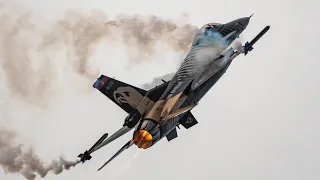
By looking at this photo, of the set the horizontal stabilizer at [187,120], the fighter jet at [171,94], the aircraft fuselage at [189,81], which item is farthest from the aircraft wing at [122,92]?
the horizontal stabilizer at [187,120]

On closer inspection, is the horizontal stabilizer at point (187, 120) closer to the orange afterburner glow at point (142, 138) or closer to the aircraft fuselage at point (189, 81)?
the aircraft fuselage at point (189, 81)

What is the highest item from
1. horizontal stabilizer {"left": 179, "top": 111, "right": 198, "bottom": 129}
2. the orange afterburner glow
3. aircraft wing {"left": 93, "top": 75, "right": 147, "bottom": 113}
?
aircraft wing {"left": 93, "top": 75, "right": 147, "bottom": 113}

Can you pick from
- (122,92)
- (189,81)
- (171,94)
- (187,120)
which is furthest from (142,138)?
(189,81)

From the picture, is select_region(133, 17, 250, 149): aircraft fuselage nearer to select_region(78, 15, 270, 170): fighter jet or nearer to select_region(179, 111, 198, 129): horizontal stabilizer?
select_region(78, 15, 270, 170): fighter jet

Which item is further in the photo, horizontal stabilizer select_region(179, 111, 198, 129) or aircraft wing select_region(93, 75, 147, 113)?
horizontal stabilizer select_region(179, 111, 198, 129)

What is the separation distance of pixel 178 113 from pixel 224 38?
13.0 metres

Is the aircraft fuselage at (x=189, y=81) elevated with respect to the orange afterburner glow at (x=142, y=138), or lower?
elevated

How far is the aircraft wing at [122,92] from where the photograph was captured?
204 ft

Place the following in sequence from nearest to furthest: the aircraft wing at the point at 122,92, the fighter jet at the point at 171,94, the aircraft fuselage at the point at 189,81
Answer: the aircraft fuselage at the point at 189,81, the fighter jet at the point at 171,94, the aircraft wing at the point at 122,92

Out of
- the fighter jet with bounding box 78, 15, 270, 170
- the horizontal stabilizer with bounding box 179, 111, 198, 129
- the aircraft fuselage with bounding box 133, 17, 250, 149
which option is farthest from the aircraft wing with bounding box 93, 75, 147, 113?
the horizontal stabilizer with bounding box 179, 111, 198, 129

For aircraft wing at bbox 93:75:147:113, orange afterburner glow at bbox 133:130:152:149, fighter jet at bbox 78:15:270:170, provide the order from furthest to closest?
aircraft wing at bbox 93:75:147:113 → fighter jet at bbox 78:15:270:170 → orange afterburner glow at bbox 133:130:152:149

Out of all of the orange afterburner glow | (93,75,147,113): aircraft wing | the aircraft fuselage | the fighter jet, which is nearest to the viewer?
the orange afterburner glow

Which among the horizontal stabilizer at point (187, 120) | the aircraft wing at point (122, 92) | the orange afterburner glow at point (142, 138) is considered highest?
the aircraft wing at point (122, 92)

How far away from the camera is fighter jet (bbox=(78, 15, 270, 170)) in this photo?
58.2 metres
